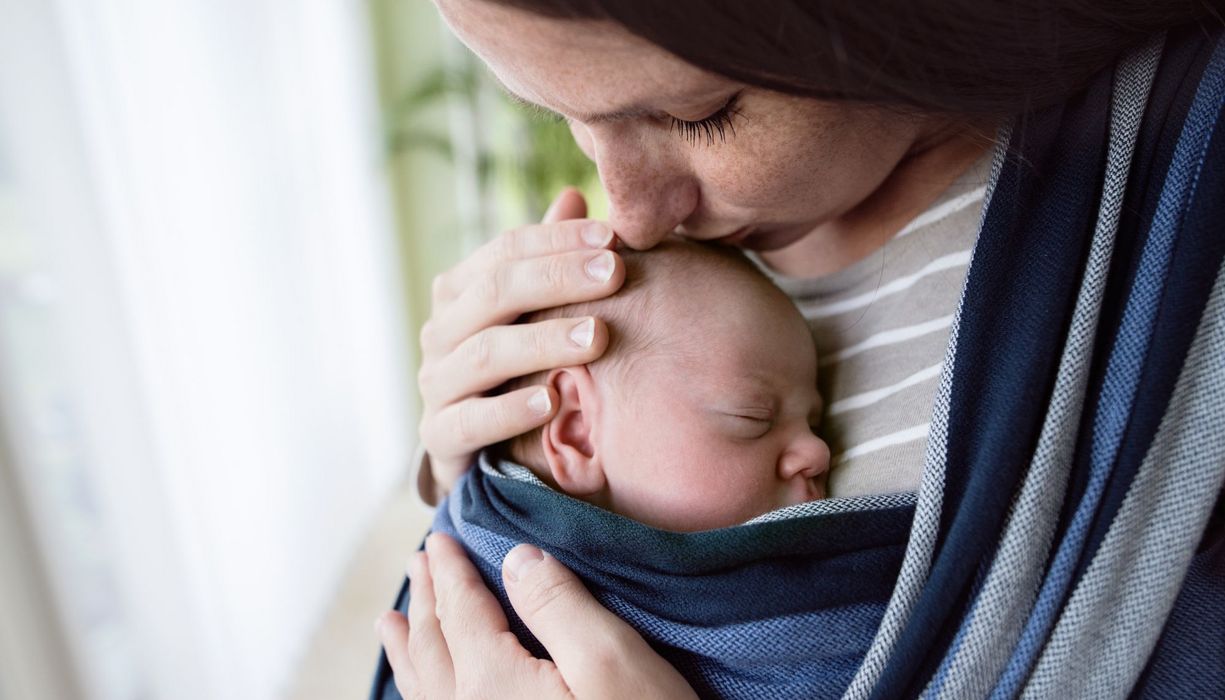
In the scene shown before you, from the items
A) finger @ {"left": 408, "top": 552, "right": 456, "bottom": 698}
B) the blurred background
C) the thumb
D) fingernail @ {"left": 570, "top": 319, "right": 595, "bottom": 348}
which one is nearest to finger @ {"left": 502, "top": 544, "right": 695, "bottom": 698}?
finger @ {"left": 408, "top": 552, "right": 456, "bottom": 698}

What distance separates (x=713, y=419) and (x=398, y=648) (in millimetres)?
424

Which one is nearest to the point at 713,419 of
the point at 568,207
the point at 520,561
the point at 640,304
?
the point at 640,304

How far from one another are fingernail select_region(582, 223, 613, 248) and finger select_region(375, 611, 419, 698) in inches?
18.9

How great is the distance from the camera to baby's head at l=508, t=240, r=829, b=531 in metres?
0.88

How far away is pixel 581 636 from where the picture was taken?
2.37 ft

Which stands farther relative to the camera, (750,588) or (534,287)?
(534,287)

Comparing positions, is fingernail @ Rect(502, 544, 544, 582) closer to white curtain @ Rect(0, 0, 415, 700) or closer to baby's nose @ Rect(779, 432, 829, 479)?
baby's nose @ Rect(779, 432, 829, 479)

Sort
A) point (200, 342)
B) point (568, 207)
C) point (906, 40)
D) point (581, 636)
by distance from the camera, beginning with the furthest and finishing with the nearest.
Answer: point (200, 342) → point (568, 207) → point (581, 636) → point (906, 40)

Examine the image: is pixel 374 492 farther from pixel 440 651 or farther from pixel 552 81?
pixel 552 81

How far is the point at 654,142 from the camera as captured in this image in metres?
0.77

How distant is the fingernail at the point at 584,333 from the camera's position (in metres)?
0.88

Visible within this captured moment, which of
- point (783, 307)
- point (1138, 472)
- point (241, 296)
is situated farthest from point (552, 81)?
point (241, 296)

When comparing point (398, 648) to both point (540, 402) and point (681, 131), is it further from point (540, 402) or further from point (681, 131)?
point (681, 131)

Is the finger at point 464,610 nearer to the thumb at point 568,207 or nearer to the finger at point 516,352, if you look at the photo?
the finger at point 516,352
